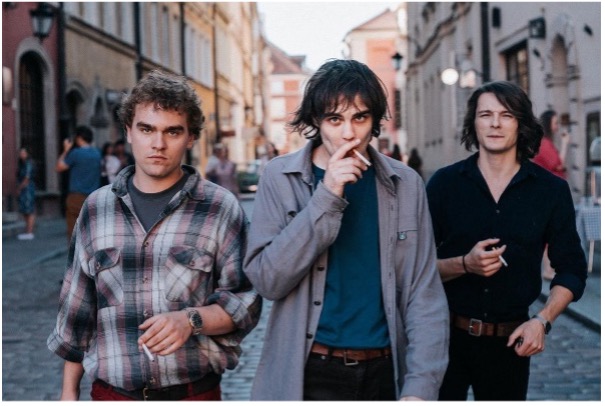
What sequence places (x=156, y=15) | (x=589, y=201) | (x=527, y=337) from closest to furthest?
(x=527, y=337), (x=589, y=201), (x=156, y=15)

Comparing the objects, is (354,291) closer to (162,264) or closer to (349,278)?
(349,278)

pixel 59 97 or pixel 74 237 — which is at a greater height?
pixel 59 97

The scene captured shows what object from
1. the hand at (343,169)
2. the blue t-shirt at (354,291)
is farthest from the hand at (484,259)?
the hand at (343,169)

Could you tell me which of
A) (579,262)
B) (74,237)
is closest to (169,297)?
(74,237)

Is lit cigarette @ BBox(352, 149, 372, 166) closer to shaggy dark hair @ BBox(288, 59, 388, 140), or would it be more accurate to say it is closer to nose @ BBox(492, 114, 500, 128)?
shaggy dark hair @ BBox(288, 59, 388, 140)

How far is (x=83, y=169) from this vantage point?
41.0ft

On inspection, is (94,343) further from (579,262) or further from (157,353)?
(579,262)

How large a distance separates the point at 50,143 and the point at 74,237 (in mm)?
22890

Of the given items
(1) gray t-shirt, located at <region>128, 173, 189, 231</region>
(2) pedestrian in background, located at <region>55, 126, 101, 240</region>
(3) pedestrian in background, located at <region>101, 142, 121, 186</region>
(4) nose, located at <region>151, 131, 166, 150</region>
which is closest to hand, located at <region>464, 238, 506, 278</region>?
(1) gray t-shirt, located at <region>128, 173, 189, 231</region>

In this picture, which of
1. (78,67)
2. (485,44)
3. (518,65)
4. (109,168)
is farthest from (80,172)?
(78,67)

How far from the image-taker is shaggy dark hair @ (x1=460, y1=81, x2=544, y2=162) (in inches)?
157

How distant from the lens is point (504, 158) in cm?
408

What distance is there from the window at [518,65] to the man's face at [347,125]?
19906mm

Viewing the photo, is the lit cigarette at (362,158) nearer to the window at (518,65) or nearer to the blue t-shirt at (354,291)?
the blue t-shirt at (354,291)
